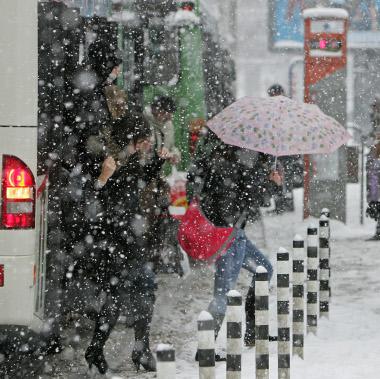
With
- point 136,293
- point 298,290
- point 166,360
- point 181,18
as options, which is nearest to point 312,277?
point 298,290

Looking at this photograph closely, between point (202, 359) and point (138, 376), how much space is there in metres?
2.44

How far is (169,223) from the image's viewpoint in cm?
1191

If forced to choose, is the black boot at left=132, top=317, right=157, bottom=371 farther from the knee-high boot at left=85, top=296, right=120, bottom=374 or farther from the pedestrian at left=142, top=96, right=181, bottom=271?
the pedestrian at left=142, top=96, right=181, bottom=271

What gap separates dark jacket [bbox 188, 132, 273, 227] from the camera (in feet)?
26.5

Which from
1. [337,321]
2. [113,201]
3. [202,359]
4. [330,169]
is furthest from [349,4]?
[202,359]

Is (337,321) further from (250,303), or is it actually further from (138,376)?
(138,376)

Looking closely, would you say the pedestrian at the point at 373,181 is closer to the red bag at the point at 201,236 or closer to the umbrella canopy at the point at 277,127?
the umbrella canopy at the point at 277,127

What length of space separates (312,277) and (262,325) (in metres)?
2.19

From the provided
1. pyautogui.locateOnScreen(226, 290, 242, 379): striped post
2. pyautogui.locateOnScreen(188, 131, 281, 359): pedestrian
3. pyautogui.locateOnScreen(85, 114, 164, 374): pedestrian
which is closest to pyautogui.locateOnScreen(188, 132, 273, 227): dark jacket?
pyautogui.locateOnScreen(188, 131, 281, 359): pedestrian

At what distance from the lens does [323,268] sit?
1002cm

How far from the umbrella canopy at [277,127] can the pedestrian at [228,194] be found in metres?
0.48

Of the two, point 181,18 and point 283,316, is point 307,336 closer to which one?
point 283,316

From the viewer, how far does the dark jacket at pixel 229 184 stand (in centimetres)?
809

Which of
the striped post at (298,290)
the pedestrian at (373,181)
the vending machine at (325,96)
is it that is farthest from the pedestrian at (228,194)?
the vending machine at (325,96)
